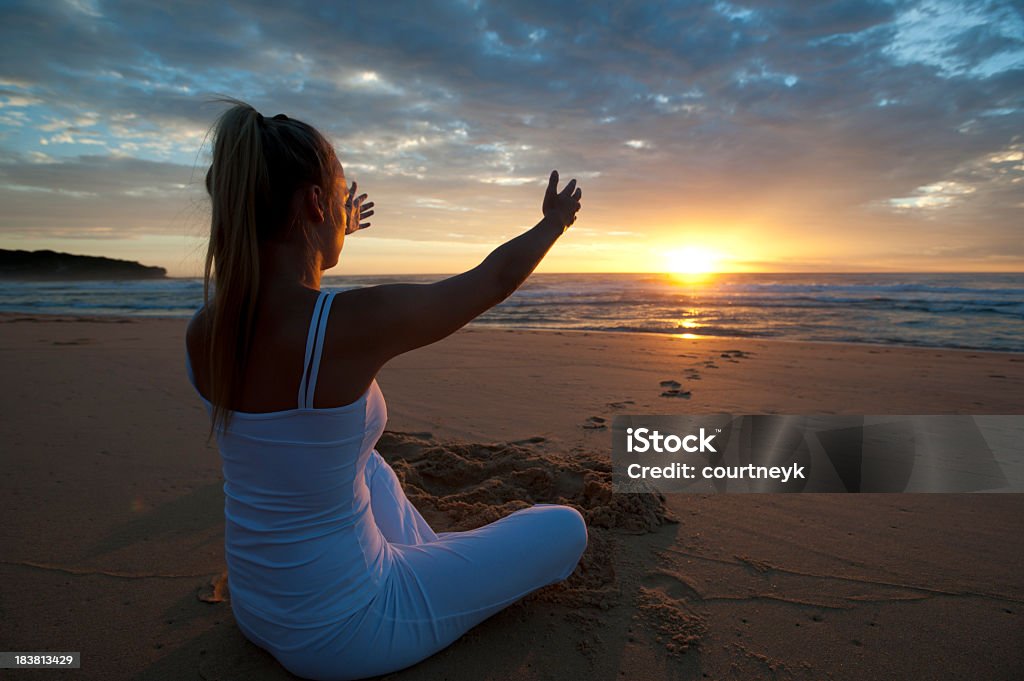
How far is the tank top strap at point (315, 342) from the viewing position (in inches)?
49.1

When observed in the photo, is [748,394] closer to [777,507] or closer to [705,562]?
[777,507]

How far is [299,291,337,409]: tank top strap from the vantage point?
49.1 inches

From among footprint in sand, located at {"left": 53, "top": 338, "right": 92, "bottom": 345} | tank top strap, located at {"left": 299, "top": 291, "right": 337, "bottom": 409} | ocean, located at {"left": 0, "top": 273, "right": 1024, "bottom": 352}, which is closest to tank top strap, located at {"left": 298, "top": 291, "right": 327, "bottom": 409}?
tank top strap, located at {"left": 299, "top": 291, "right": 337, "bottom": 409}

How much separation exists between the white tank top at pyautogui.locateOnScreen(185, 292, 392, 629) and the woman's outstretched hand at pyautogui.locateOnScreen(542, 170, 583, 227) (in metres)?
0.70

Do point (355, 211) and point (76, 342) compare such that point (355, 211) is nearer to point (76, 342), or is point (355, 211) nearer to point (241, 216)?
point (241, 216)

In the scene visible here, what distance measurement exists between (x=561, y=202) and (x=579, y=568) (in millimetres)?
1489

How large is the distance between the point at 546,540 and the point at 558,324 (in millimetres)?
12788

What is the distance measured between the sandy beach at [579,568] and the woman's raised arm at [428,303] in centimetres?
109

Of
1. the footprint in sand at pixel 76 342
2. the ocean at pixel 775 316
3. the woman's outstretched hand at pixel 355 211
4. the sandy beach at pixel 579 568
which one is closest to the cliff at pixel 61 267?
the ocean at pixel 775 316

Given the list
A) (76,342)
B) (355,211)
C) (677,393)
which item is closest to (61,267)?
(76,342)

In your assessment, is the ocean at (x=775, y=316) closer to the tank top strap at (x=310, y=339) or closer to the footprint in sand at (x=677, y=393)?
the footprint in sand at (x=677, y=393)

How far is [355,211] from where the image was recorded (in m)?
1.92

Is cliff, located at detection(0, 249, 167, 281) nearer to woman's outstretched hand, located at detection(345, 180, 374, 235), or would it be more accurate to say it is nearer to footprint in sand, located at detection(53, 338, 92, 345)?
footprint in sand, located at detection(53, 338, 92, 345)

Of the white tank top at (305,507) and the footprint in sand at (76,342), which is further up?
the white tank top at (305,507)
